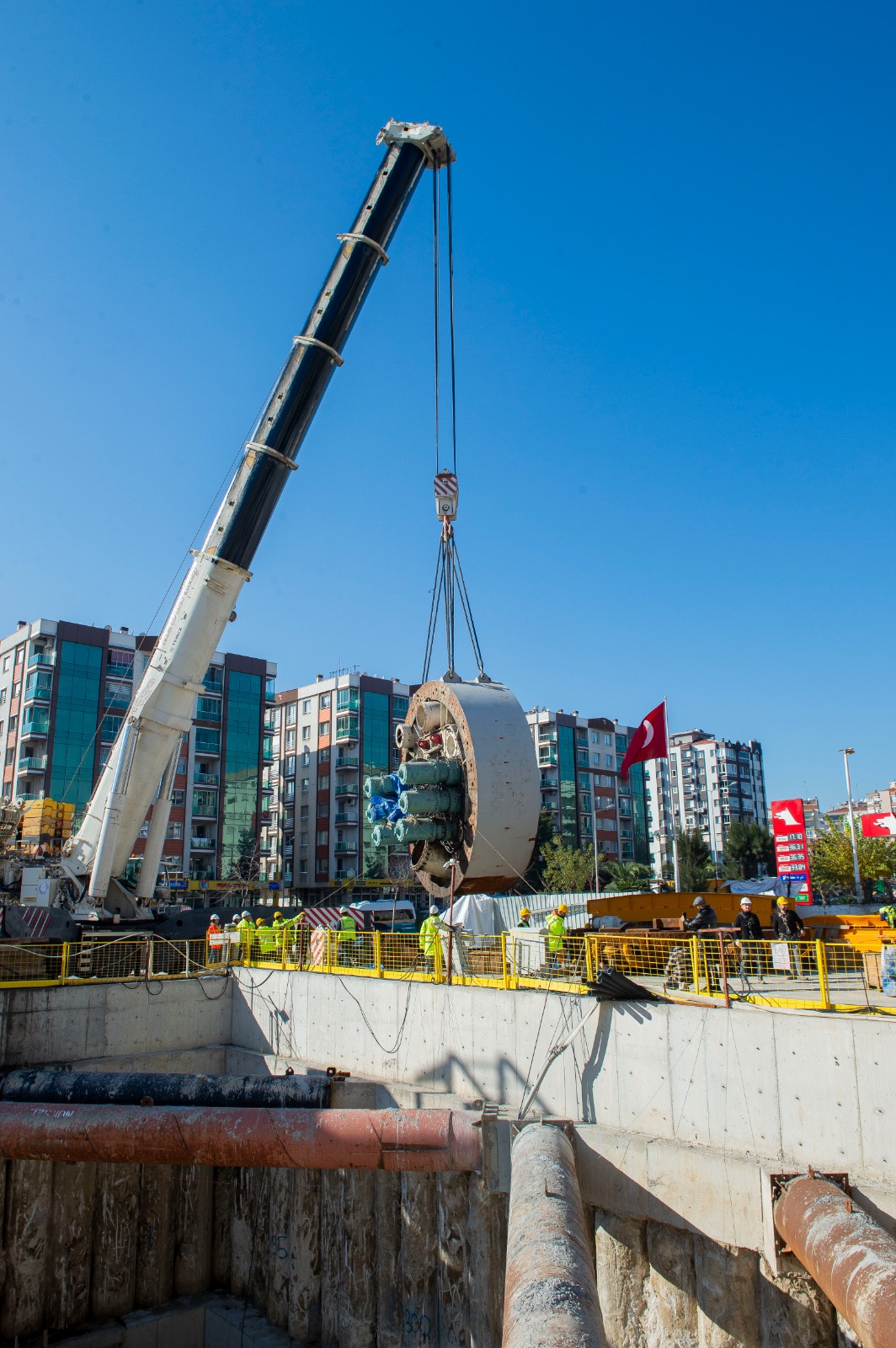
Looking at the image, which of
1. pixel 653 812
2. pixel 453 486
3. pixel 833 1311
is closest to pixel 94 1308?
pixel 833 1311

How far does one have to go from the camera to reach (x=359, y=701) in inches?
2891

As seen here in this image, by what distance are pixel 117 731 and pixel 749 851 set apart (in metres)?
51.0

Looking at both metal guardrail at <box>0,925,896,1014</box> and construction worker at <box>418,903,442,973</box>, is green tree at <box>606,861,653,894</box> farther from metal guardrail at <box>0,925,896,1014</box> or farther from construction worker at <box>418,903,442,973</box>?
construction worker at <box>418,903,442,973</box>

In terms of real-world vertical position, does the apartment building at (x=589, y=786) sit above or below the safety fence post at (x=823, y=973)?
above

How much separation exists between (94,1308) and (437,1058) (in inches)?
276

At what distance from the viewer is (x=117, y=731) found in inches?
2398

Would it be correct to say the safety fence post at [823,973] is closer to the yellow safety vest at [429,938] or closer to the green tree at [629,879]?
the yellow safety vest at [429,938]

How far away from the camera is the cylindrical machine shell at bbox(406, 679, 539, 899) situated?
12445mm

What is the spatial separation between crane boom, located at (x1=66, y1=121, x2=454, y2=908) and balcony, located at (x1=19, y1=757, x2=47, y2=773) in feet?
129

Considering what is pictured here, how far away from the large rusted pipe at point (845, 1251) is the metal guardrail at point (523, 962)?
215cm

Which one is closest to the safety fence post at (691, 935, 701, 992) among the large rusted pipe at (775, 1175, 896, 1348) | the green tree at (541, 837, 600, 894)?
the large rusted pipe at (775, 1175, 896, 1348)

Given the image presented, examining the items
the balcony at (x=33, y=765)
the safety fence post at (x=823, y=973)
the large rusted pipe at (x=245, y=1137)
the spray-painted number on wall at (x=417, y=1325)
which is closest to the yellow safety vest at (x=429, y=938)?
the large rusted pipe at (x=245, y=1137)

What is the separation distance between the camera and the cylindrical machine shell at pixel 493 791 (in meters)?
12.4

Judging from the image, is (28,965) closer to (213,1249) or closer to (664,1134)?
(213,1249)
